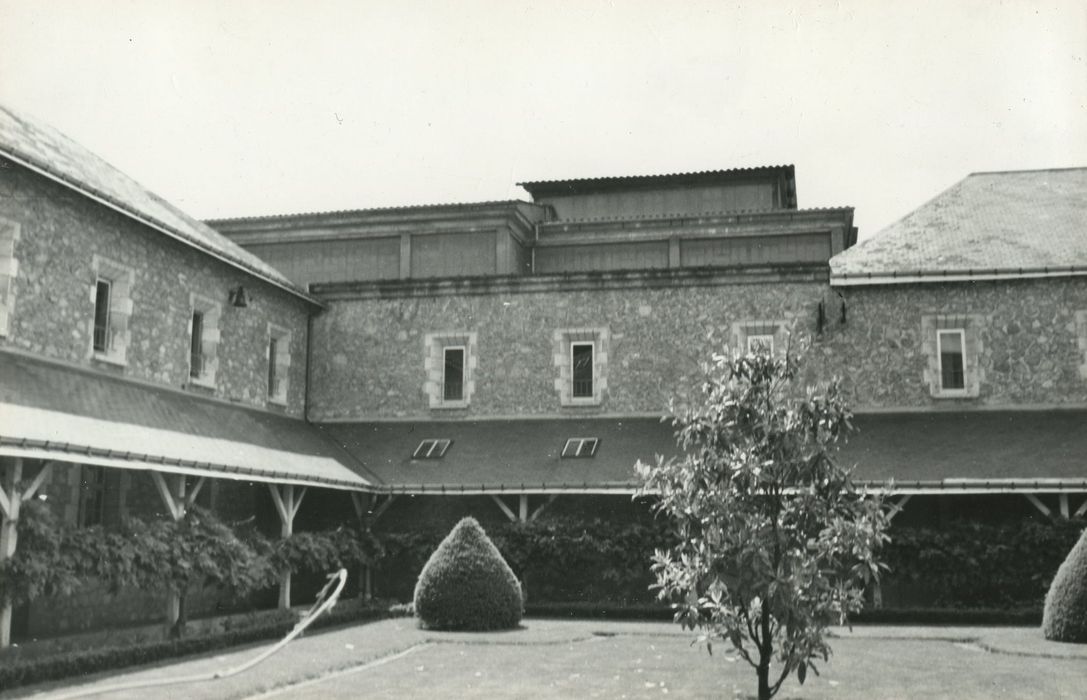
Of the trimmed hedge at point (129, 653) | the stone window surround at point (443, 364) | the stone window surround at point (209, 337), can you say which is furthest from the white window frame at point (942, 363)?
the stone window surround at point (209, 337)

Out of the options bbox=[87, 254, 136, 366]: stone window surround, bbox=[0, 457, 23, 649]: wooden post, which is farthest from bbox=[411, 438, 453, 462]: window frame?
bbox=[0, 457, 23, 649]: wooden post

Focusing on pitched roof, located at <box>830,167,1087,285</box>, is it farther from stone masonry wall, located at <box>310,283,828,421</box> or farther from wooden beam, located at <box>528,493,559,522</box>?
wooden beam, located at <box>528,493,559,522</box>

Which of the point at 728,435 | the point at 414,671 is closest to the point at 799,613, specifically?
the point at 728,435

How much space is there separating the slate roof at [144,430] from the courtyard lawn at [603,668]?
8.42 ft

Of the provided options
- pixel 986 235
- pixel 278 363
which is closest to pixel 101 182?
pixel 278 363

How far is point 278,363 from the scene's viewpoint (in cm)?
2306

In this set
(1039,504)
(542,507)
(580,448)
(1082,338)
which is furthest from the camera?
(580,448)

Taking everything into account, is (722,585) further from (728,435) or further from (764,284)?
(764,284)

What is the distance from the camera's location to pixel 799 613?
8.68 m

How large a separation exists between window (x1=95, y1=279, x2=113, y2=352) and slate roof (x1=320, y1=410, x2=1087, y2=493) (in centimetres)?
582

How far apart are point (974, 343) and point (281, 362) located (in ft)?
46.5

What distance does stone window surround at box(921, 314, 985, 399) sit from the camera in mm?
21391

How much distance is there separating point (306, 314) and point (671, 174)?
12189 millimetres

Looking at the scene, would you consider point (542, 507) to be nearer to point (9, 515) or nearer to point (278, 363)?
point (278, 363)
